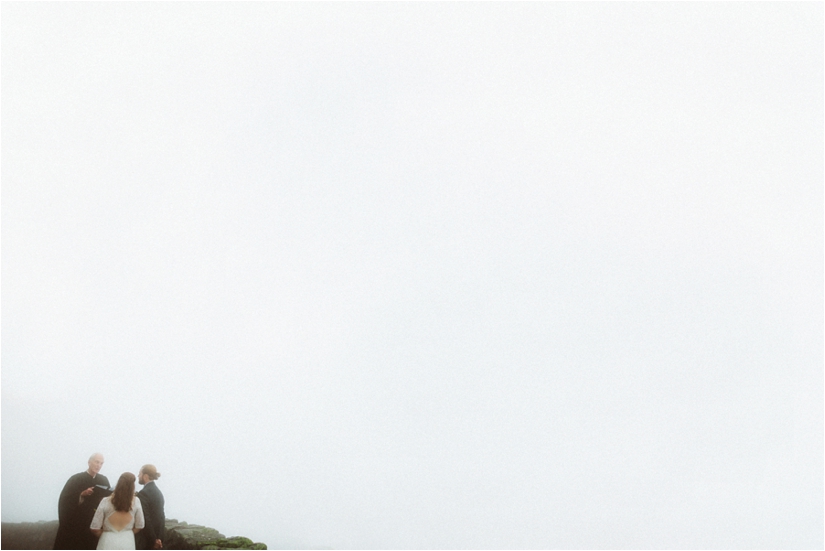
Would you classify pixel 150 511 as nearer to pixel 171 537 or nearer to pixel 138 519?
pixel 138 519

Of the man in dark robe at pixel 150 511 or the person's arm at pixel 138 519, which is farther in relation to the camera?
the man in dark robe at pixel 150 511

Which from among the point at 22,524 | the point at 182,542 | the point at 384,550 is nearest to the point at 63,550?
the point at 182,542

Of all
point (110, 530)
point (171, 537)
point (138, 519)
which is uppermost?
point (138, 519)

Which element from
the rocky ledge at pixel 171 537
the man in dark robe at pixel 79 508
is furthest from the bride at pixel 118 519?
the rocky ledge at pixel 171 537

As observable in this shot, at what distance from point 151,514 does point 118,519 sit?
1043 mm

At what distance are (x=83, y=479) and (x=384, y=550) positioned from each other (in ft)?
36.5

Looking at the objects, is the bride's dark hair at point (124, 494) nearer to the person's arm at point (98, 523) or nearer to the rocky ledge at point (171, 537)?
the person's arm at point (98, 523)

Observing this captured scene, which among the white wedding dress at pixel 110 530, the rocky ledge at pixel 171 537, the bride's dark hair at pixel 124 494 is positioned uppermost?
the bride's dark hair at pixel 124 494

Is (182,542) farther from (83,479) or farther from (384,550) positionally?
(384,550)

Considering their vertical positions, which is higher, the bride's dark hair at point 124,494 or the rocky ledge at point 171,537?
the bride's dark hair at point 124,494

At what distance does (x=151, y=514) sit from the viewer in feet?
28.5

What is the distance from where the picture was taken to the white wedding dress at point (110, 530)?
25.1 feet

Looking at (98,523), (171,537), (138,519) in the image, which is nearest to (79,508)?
(98,523)

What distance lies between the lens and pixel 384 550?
55.8 feet
